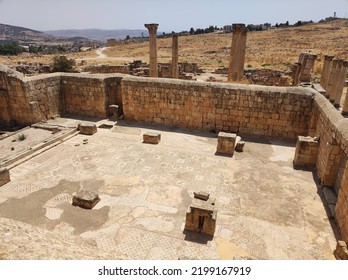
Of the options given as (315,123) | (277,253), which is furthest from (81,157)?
(315,123)

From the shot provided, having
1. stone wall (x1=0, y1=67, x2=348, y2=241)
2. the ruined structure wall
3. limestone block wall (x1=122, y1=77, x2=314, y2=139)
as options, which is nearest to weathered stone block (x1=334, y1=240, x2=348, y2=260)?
the ruined structure wall

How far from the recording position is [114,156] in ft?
33.8

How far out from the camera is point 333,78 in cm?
1541

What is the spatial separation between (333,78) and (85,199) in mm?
15212

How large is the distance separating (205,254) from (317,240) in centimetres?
270

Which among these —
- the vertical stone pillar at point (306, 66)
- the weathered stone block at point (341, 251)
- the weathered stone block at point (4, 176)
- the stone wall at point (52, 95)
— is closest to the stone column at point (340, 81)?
the vertical stone pillar at point (306, 66)

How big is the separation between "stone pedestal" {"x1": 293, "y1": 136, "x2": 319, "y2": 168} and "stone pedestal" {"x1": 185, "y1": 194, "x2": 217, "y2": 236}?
15.6 feet

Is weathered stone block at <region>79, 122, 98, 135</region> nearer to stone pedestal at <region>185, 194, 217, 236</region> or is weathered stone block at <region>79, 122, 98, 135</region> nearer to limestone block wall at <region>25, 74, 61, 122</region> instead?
limestone block wall at <region>25, 74, 61, 122</region>

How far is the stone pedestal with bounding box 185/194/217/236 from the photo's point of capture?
626 centimetres

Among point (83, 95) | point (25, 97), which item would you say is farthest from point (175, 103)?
point (25, 97)

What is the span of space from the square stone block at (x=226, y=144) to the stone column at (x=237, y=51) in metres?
7.74

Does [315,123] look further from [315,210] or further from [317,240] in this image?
[317,240]

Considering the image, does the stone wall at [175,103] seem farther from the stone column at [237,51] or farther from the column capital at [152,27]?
the column capital at [152,27]

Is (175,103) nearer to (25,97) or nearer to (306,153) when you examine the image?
(306,153)
